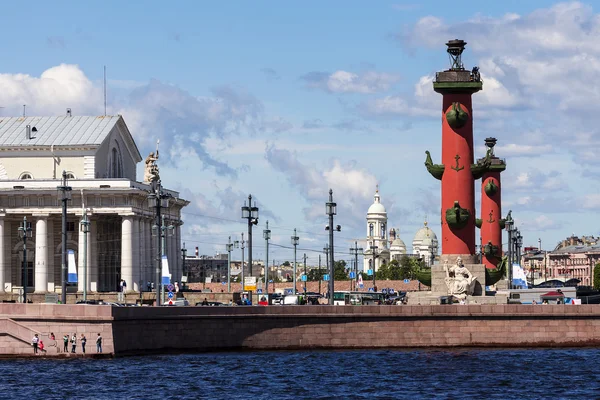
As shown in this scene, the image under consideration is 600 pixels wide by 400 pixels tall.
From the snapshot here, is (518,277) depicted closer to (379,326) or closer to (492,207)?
(492,207)

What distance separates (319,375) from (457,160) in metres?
17.9

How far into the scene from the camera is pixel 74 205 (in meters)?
113

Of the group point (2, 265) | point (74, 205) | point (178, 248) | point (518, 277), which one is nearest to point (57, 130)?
point (74, 205)

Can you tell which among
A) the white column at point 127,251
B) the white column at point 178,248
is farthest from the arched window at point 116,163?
the white column at point 127,251

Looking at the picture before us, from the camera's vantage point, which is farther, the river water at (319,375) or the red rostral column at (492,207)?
the red rostral column at (492,207)

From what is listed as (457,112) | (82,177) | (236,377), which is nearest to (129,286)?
(82,177)

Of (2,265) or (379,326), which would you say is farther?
(2,265)

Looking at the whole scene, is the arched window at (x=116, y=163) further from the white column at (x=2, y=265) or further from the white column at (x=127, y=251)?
the white column at (x=2, y=265)

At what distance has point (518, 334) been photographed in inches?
2657

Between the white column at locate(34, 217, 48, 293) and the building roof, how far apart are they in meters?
7.95

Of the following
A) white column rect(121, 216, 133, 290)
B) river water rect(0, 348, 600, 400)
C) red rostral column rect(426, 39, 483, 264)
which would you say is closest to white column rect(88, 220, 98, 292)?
white column rect(121, 216, 133, 290)

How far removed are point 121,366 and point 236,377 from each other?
18.5 feet

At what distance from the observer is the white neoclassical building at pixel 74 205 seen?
113 meters

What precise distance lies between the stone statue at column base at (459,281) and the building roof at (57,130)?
52655 millimetres
